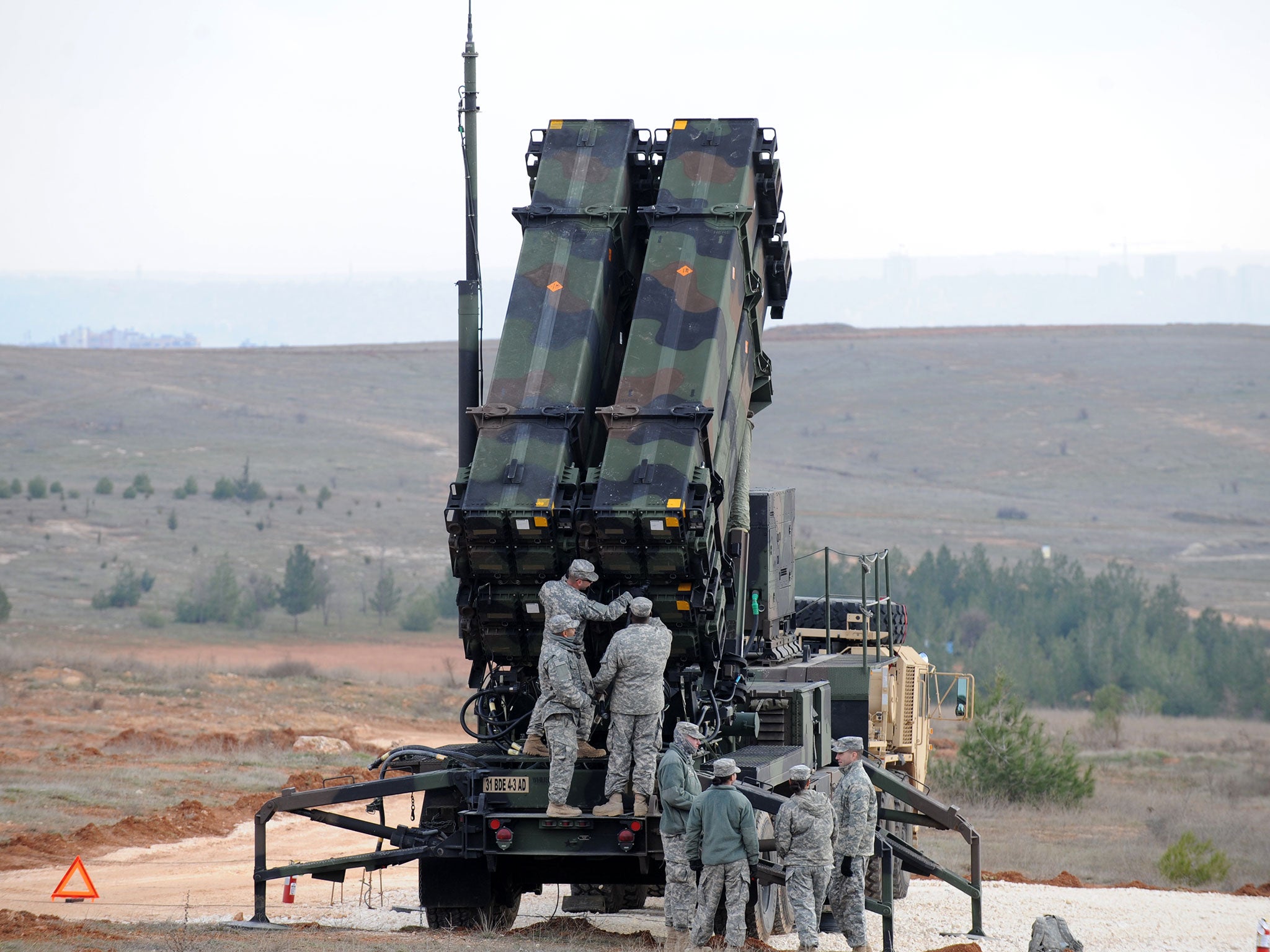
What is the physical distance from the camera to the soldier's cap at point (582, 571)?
9.92m

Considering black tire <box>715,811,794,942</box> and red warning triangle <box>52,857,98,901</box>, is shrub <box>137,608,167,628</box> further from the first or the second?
black tire <box>715,811,794,942</box>

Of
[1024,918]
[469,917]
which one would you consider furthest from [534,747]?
[1024,918]

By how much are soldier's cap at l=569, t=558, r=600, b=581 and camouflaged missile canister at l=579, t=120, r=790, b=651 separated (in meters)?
0.19

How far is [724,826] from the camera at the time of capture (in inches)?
371

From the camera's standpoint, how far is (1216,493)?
274 feet

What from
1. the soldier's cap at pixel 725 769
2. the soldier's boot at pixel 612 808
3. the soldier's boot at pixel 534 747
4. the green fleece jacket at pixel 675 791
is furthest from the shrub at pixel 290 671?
the soldier's cap at pixel 725 769

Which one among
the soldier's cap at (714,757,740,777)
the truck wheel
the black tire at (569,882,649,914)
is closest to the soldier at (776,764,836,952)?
the soldier's cap at (714,757,740,777)

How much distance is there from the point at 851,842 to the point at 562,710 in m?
2.24

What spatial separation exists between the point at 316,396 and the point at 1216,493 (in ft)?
178

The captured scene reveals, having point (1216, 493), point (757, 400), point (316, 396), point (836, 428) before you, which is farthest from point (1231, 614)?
point (316, 396)

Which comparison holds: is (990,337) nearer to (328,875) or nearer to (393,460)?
(393,460)

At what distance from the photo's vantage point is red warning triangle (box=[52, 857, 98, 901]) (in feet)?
40.4

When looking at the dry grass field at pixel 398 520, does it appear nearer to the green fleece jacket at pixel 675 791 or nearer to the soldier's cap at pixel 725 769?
the green fleece jacket at pixel 675 791

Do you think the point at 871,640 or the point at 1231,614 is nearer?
the point at 871,640
